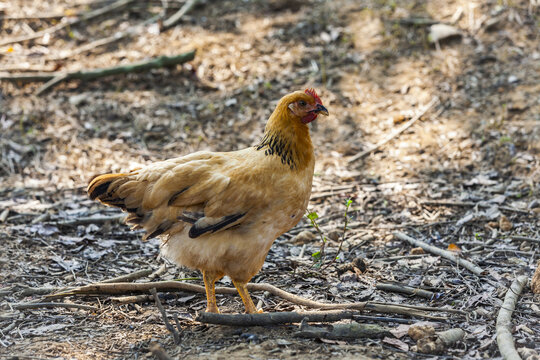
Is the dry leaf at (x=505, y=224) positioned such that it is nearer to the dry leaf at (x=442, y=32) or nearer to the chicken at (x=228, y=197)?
the chicken at (x=228, y=197)

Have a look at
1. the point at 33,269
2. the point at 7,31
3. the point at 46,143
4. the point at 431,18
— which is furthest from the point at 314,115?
the point at 7,31

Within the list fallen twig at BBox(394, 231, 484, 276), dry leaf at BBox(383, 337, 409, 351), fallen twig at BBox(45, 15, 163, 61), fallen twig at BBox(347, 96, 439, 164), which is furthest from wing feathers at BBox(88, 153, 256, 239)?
fallen twig at BBox(45, 15, 163, 61)

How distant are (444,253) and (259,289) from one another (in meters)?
1.80

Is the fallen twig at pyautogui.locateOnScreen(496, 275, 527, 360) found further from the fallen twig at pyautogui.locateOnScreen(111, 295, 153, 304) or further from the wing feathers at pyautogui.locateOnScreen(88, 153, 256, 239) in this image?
the fallen twig at pyautogui.locateOnScreen(111, 295, 153, 304)

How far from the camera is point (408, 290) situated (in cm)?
441

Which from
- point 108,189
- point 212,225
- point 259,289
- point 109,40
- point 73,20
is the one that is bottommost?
point 259,289

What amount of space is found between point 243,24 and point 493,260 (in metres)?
6.54

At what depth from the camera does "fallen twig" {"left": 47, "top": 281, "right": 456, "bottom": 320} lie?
3992 mm

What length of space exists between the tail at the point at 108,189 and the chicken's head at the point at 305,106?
1476mm

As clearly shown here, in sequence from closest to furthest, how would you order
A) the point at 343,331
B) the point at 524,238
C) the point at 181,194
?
1. the point at 343,331
2. the point at 181,194
3. the point at 524,238

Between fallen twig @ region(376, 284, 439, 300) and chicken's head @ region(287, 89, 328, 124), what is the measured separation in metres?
1.57

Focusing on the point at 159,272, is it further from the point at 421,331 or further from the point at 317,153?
the point at 317,153

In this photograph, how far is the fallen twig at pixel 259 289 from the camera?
399 centimetres

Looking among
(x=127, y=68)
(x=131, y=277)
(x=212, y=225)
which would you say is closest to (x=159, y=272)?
(x=131, y=277)
